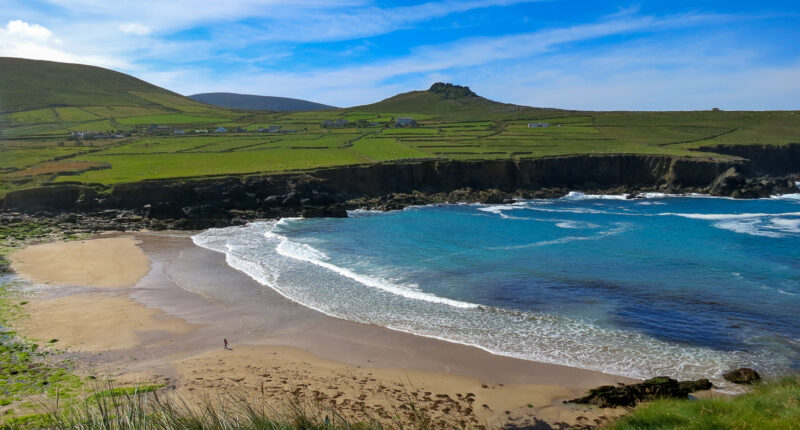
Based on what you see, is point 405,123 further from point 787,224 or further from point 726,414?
point 726,414

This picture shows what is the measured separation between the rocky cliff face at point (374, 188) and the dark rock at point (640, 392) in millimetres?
37818

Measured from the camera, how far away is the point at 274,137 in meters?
89.9

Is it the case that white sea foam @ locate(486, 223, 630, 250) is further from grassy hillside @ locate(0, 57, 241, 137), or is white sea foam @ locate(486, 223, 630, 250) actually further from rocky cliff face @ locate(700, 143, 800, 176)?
grassy hillside @ locate(0, 57, 241, 137)

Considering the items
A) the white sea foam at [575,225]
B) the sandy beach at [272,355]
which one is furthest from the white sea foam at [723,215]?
the sandy beach at [272,355]

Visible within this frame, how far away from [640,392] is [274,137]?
3262 inches

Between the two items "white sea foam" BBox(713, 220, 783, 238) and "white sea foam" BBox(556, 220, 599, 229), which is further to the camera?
"white sea foam" BBox(556, 220, 599, 229)

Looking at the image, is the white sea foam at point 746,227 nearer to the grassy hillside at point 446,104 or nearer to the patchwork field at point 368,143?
the patchwork field at point 368,143

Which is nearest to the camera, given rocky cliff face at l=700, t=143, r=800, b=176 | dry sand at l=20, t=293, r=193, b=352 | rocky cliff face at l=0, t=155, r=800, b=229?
dry sand at l=20, t=293, r=193, b=352

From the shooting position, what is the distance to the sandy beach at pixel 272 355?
15.5 meters

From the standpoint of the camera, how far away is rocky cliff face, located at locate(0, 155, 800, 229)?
48281 millimetres

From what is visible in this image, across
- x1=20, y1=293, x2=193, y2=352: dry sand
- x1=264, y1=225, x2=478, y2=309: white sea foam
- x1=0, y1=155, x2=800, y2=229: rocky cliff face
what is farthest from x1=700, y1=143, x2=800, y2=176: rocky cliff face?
x1=20, y1=293, x2=193, y2=352: dry sand

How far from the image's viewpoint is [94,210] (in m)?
48.4

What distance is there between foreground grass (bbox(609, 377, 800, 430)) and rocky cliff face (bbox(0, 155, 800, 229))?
41130mm

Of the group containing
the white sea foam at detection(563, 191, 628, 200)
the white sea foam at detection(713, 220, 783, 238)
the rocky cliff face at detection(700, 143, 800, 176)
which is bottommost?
the white sea foam at detection(713, 220, 783, 238)
